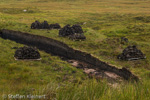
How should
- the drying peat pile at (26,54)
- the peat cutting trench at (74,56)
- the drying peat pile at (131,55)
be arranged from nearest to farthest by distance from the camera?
the peat cutting trench at (74,56), the drying peat pile at (131,55), the drying peat pile at (26,54)

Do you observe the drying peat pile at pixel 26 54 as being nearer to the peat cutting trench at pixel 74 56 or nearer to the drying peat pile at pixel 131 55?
the peat cutting trench at pixel 74 56

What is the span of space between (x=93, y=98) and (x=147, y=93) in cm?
208

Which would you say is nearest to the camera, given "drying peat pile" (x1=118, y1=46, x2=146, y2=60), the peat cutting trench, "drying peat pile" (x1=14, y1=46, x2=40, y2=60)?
the peat cutting trench

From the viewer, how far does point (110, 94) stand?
8.64 meters

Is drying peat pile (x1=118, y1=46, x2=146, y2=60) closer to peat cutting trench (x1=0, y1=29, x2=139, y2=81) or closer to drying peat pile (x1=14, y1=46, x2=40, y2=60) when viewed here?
peat cutting trench (x1=0, y1=29, x2=139, y2=81)

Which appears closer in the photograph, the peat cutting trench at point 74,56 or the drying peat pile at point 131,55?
the peat cutting trench at point 74,56

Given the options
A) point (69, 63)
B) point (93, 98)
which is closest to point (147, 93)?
point (93, 98)

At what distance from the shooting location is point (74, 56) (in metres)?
33.2

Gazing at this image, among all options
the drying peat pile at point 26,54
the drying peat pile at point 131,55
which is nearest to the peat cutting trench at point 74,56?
the drying peat pile at point 131,55

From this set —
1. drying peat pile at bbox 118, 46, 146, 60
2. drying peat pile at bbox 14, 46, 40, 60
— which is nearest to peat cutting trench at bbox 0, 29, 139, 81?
drying peat pile at bbox 118, 46, 146, 60

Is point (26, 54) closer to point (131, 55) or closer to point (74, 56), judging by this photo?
point (74, 56)

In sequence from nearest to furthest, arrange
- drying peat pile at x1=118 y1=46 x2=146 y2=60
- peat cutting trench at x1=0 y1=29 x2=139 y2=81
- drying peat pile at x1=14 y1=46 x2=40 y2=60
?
1. peat cutting trench at x1=0 y1=29 x2=139 y2=81
2. drying peat pile at x1=118 y1=46 x2=146 y2=60
3. drying peat pile at x1=14 y1=46 x2=40 y2=60

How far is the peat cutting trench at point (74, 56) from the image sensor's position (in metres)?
24.2

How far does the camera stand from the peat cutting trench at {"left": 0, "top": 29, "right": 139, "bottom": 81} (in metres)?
24.2
